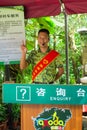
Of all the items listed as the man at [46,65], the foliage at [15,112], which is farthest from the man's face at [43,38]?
the foliage at [15,112]

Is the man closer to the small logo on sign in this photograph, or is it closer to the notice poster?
the notice poster

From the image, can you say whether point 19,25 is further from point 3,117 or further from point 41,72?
point 3,117

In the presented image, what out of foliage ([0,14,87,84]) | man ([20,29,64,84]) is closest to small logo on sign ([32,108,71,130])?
man ([20,29,64,84])

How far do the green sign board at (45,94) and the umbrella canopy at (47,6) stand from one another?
1.84 meters

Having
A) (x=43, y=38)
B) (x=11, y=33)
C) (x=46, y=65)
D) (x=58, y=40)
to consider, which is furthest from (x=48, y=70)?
(x=58, y=40)

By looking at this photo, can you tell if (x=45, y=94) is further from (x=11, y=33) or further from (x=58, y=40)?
(x=58, y=40)

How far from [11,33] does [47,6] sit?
70 cm

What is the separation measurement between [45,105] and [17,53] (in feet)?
5.84

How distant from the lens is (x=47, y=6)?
5.00 metres

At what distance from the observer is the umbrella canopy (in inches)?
186

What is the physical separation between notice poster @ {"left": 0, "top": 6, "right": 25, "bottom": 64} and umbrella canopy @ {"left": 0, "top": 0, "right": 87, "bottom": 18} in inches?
5.5

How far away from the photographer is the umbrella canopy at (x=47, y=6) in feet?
15.5

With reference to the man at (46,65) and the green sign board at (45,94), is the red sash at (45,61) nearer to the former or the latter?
the man at (46,65)

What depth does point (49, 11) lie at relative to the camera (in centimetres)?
501
